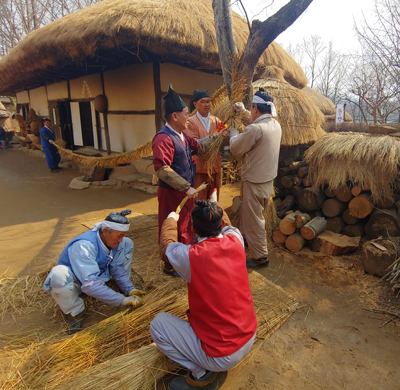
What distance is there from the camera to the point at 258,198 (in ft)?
9.37

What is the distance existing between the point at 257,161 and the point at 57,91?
9007mm

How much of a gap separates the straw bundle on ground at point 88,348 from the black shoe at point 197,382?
0.34 metres

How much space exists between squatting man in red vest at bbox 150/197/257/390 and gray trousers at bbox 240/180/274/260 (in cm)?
128

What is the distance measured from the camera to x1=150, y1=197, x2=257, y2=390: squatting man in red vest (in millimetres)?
1430

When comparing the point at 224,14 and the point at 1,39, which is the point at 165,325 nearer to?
the point at 224,14

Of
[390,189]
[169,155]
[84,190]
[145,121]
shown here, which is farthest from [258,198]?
[84,190]

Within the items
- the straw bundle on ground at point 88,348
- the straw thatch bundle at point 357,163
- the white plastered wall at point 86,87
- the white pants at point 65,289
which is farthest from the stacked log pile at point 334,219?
the white plastered wall at point 86,87

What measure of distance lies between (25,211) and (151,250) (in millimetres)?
3206

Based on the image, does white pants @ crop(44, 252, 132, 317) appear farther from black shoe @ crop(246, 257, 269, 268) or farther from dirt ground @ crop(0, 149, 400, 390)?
black shoe @ crop(246, 257, 269, 268)

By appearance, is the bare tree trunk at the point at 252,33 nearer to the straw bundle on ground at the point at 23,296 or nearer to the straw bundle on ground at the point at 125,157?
the straw bundle on ground at the point at 125,157

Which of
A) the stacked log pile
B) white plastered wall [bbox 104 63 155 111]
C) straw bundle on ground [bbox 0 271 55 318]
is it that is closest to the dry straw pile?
straw bundle on ground [bbox 0 271 55 318]

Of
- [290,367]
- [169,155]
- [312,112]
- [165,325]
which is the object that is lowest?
[290,367]

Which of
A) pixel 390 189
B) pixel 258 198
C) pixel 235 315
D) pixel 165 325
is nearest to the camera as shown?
pixel 235 315

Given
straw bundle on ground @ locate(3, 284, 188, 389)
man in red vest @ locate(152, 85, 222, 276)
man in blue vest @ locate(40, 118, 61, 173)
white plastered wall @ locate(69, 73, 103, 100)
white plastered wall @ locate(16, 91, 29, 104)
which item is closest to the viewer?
straw bundle on ground @ locate(3, 284, 188, 389)
